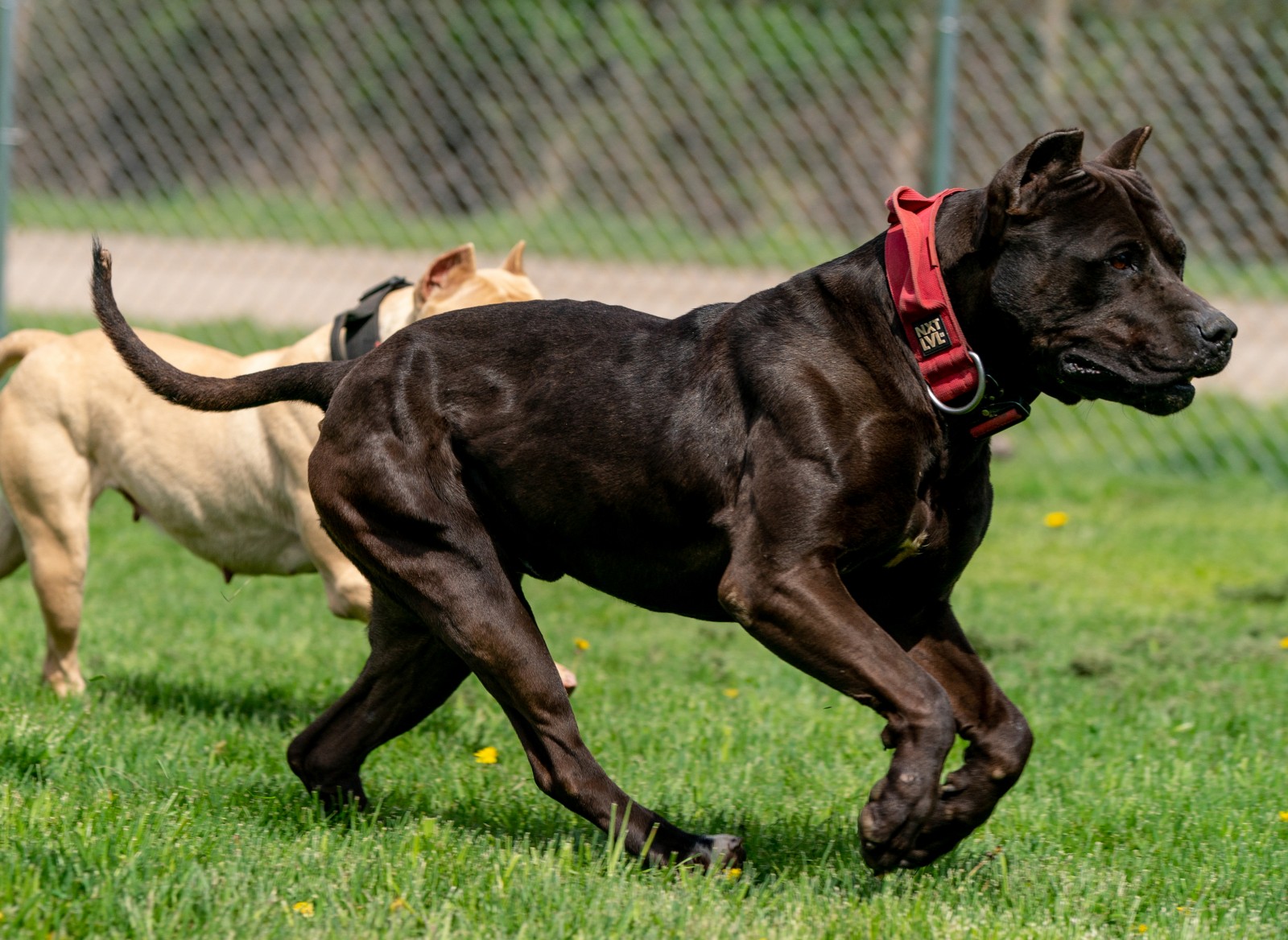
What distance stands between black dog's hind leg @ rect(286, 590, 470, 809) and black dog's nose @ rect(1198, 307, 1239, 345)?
1.89m

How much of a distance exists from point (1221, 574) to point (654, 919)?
468cm

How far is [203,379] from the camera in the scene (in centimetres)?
404

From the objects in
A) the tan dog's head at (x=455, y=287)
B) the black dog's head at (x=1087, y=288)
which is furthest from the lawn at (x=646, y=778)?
the tan dog's head at (x=455, y=287)

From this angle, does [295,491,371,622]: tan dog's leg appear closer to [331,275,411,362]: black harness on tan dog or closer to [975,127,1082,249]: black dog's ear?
[331,275,411,362]: black harness on tan dog

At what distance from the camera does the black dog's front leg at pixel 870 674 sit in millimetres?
3068

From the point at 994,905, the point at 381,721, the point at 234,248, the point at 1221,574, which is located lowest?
the point at 1221,574

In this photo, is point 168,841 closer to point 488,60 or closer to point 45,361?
point 45,361

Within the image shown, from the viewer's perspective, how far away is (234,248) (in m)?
11.0

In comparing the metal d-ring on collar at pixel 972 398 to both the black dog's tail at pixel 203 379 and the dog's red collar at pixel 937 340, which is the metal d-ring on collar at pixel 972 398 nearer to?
the dog's red collar at pixel 937 340

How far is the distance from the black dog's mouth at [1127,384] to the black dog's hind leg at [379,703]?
5.36ft

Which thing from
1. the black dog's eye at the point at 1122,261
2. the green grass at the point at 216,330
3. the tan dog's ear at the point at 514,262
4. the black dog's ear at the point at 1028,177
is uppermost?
the green grass at the point at 216,330

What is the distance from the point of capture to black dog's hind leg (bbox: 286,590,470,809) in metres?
3.93

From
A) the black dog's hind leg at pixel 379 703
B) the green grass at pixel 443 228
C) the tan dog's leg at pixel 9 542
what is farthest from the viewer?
the green grass at pixel 443 228

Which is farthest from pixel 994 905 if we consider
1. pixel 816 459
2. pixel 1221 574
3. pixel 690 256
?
pixel 690 256
